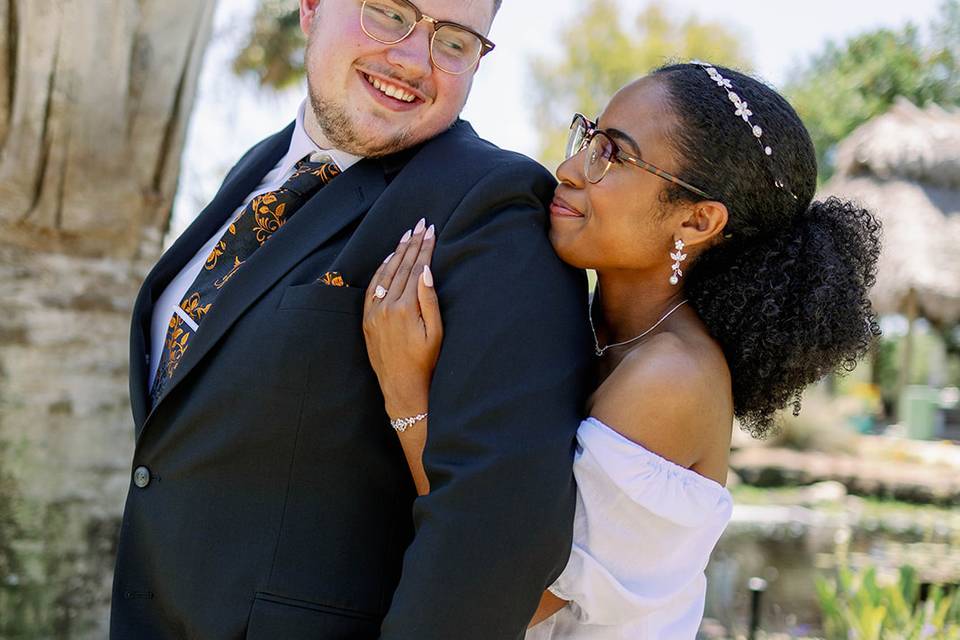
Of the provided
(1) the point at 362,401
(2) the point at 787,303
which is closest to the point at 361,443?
(1) the point at 362,401

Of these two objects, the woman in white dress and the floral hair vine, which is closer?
the woman in white dress

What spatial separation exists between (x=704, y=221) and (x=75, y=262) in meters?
2.31

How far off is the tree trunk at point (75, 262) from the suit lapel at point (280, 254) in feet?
5.45

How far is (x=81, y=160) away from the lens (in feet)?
11.8

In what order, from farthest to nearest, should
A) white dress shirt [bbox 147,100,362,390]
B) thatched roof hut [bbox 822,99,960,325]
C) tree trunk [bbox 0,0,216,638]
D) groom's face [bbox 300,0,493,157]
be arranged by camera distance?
thatched roof hut [bbox 822,99,960,325], tree trunk [bbox 0,0,216,638], white dress shirt [bbox 147,100,362,390], groom's face [bbox 300,0,493,157]

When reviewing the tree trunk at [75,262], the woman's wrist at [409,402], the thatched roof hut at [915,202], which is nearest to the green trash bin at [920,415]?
the thatched roof hut at [915,202]

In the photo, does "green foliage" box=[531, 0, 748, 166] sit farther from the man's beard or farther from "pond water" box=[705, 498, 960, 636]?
the man's beard

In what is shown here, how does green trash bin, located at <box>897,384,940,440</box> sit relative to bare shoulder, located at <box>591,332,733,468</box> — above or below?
below

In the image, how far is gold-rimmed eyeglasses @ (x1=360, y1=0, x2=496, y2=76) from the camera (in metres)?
2.33

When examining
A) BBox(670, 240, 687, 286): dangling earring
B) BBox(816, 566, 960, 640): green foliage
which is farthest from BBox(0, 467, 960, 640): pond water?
BBox(670, 240, 687, 286): dangling earring

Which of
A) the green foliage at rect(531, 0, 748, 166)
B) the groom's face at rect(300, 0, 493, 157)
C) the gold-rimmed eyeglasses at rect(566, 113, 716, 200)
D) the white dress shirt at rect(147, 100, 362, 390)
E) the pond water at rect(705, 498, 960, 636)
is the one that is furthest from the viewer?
the green foliage at rect(531, 0, 748, 166)

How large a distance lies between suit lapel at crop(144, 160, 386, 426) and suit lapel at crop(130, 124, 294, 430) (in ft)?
0.84

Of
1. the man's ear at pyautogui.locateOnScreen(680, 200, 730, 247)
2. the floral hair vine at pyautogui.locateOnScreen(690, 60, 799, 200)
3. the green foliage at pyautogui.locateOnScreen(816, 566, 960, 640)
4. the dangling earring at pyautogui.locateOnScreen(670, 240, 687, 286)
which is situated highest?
the floral hair vine at pyautogui.locateOnScreen(690, 60, 799, 200)

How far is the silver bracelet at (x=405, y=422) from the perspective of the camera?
2008mm
